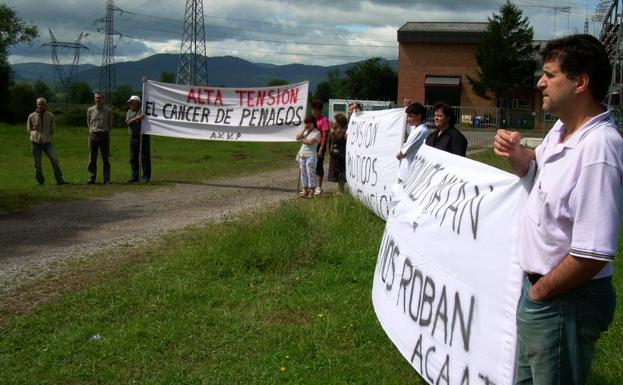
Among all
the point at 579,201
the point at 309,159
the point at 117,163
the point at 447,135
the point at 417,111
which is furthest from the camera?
the point at 117,163

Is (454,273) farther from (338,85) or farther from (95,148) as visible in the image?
(338,85)

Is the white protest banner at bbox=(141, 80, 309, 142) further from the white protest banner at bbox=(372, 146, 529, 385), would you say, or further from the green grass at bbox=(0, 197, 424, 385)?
the white protest banner at bbox=(372, 146, 529, 385)

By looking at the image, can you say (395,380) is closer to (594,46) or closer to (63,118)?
(594,46)

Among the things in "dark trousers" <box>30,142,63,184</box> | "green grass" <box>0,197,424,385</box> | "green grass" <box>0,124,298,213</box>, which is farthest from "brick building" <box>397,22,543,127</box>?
"green grass" <box>0,197,424,385</box>

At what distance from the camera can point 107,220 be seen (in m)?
10.4

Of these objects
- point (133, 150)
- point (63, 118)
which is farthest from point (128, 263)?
point (63, 118)

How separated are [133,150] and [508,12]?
60506mm

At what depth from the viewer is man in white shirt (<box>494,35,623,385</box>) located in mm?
2482

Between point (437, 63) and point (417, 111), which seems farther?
point (437, 63)

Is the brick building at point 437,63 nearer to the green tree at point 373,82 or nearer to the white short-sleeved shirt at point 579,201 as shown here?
the green tree at point 373,82

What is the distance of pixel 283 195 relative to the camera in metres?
13.6

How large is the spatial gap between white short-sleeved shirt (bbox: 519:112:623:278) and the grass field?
206 centimetres

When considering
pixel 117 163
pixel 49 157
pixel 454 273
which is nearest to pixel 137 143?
pixel 49 157

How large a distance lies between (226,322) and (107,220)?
5467 mm
